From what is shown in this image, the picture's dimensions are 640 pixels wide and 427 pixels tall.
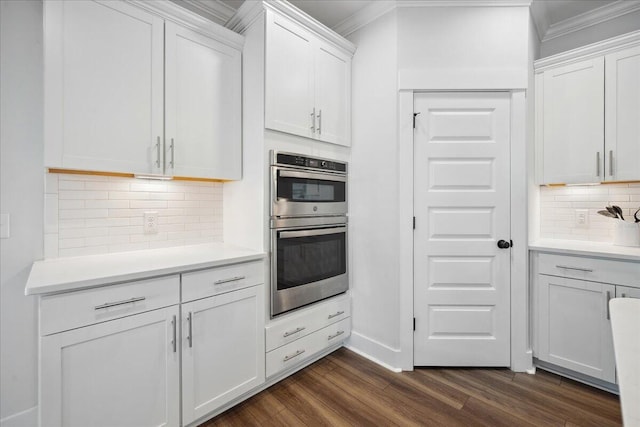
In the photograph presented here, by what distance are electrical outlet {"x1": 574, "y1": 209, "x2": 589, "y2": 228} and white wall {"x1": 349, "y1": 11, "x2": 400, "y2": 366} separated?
1.61 m

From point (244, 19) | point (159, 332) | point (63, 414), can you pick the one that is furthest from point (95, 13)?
point (63, 414)

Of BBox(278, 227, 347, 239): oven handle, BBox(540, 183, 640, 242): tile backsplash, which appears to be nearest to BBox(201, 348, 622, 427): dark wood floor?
BBox(278, 227, 347, 239): oven handle

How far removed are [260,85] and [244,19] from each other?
54 cm

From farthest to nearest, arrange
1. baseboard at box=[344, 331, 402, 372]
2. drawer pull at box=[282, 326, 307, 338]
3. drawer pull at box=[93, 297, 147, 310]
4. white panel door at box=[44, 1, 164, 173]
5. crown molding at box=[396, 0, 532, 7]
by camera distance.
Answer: baseboard at box=[344, 331, 402, 372] < crown molding at box=[396, 0, 532, 7] < drawer pull at box=[282, 326, 307, 338] < white panel door at box=[44, 1, 164, 173] < drawer pull at box=[93, 297, 147, 310]

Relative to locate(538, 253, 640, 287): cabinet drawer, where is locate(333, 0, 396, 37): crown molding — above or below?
above

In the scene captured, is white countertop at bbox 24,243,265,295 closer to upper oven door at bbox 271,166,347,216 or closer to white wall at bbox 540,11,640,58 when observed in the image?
upper oven door at bbox 271,166,347,216

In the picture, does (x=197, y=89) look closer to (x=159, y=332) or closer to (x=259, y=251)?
(x=259, y=251)

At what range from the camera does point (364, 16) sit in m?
2.43

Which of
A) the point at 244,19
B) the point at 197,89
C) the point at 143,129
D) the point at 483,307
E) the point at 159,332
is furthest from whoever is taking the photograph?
the point at 483,307

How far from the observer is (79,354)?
1292 mm

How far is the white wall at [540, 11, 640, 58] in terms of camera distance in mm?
2352

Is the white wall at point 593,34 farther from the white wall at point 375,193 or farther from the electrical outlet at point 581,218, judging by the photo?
the white wall at point 375,193

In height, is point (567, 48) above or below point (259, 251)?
above

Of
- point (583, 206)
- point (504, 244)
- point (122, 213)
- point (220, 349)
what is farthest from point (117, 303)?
point (583, 206)
